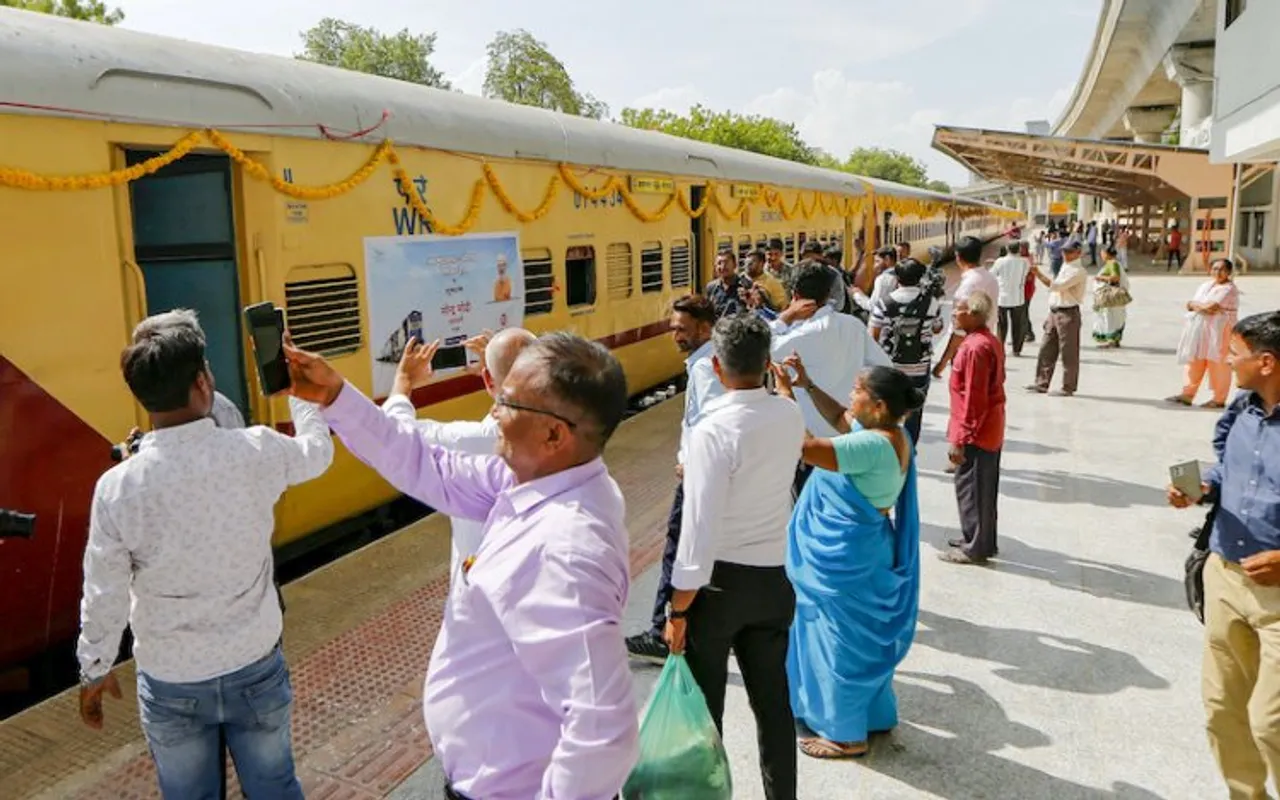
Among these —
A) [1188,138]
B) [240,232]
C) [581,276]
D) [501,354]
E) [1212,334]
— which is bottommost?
[1212,334]

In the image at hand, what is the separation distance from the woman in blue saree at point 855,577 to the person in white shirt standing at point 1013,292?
883 centimetres

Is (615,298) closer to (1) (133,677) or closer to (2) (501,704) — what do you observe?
(1) (133,677)

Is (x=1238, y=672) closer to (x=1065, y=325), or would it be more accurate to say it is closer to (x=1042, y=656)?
(x=1042, y=656)

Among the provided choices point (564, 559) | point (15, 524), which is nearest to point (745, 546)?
point (564, 559)

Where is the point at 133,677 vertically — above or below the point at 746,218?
below

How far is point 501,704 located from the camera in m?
1.69

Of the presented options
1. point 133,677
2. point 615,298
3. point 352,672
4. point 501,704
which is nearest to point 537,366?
point 501,704

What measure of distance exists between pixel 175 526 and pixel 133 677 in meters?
2.13

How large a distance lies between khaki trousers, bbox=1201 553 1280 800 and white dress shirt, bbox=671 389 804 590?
1.41 meters

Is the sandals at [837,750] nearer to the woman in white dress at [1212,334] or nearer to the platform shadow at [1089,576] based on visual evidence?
the platform shadow at [1089,576]

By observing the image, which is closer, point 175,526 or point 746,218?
point 175,526

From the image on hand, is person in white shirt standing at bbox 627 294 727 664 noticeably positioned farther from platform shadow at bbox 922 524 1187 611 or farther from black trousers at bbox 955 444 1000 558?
platform shadow at bbox 922 524 1187 611

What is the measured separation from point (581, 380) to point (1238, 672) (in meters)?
2.52

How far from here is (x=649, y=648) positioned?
14.4ft
